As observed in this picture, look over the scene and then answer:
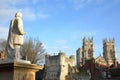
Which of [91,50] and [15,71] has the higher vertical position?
[91,50]

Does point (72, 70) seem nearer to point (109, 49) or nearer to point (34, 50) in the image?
point (34, 50)

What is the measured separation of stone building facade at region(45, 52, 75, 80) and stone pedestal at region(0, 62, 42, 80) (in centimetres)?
Answer: 5055

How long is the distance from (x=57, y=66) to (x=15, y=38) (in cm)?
5197

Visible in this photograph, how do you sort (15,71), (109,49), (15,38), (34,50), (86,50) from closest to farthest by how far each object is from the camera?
(15,71)
(15,38)
(34,50)
(109,49)
(86,50)

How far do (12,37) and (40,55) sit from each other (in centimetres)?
4252

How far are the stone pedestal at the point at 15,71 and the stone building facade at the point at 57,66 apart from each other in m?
50.6

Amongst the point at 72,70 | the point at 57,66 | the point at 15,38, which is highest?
the point at 15,38

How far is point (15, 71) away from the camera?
35.6ft

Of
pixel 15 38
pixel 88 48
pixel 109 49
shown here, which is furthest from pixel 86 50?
pixel 15 38

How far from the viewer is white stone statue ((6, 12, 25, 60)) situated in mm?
11297

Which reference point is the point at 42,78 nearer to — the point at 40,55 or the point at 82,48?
the point at 40,55

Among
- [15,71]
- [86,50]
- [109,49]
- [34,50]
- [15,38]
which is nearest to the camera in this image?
[15,71]

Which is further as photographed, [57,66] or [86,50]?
[86,50]

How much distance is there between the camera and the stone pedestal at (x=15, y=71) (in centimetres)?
1076
